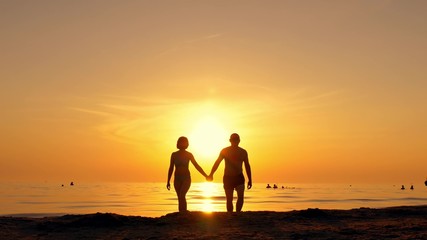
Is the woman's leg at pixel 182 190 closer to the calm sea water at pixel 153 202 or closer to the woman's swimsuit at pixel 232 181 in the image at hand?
the woman's swimsuit at pixel 232 181

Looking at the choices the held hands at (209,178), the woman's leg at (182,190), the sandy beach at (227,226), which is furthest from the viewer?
the held hands at (209,178)

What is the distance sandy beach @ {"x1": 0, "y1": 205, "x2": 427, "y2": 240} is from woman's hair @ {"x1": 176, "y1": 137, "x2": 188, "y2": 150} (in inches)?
148

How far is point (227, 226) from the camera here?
10.4m

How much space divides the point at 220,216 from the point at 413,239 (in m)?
4.04

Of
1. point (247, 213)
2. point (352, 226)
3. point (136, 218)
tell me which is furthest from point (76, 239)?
point (352, 226)

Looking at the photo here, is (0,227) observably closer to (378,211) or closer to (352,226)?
(352,226)

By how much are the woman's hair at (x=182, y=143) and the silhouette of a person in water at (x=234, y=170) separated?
3.52 ft

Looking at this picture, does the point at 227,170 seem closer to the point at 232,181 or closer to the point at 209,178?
the point at 232,181

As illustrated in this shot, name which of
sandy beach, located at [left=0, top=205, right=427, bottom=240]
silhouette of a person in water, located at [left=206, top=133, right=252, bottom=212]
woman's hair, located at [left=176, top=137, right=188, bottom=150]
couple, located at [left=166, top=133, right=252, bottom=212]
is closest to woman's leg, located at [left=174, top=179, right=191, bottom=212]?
couple, located at [left=166, top=133, right=252, bottom=212]

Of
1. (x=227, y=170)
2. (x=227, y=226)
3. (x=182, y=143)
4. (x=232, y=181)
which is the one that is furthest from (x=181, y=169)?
(x=227, y=226)

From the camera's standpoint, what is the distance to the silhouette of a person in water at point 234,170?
14.9 meters

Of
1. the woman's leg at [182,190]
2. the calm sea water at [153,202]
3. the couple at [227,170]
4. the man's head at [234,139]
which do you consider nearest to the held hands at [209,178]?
the couple at [227,170]

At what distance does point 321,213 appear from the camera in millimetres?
12047

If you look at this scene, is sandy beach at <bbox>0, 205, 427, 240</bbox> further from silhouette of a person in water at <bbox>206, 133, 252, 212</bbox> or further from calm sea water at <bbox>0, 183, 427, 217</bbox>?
calm sea water at <bbox>0, 183, 427, 217</bbox>
